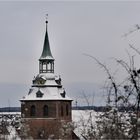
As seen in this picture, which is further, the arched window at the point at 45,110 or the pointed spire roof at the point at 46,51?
the pointed spire roof at the point at 46,51

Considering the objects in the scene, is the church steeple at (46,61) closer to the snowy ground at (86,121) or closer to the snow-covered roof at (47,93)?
the snow-covered roof at (47,93)

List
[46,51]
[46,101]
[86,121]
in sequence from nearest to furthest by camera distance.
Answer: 1. [86,121]
2. [46,101]
3. [46,51]

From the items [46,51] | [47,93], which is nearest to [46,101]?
[47,93]

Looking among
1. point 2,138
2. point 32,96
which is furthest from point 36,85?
point 2,138

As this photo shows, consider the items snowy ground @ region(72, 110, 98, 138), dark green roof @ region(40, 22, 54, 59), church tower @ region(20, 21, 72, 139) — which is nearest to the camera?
snowy ground @ region(72, 110, 98, 138)

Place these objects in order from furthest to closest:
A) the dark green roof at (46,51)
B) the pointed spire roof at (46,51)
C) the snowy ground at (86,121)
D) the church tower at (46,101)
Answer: the dark green roof at (46,51)
the pointed spire roof at (46,51)
the church tower at (46,101)
the snowy ground at (86,121)

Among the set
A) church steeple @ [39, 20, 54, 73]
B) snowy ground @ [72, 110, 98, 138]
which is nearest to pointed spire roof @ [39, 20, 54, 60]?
church steeple @ [39, 20, 54, 73]

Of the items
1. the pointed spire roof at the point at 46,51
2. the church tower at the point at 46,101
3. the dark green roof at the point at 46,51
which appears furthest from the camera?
the dark green roof at the point at 46,51

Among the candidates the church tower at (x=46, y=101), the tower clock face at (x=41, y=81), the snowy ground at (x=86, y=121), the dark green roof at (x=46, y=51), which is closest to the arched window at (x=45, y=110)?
the church tower at (x=46, y=101)

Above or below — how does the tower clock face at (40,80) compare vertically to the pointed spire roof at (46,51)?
below

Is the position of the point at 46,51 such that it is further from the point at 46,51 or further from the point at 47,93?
the point at 47,93

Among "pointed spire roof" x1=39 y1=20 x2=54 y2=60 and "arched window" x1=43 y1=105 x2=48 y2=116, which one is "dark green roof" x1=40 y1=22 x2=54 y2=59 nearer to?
"pointed spire roof" x1=39 y1=20 x2=54 y2=60

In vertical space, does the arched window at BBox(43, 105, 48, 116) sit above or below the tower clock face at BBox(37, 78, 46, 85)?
below

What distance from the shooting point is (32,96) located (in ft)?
156
